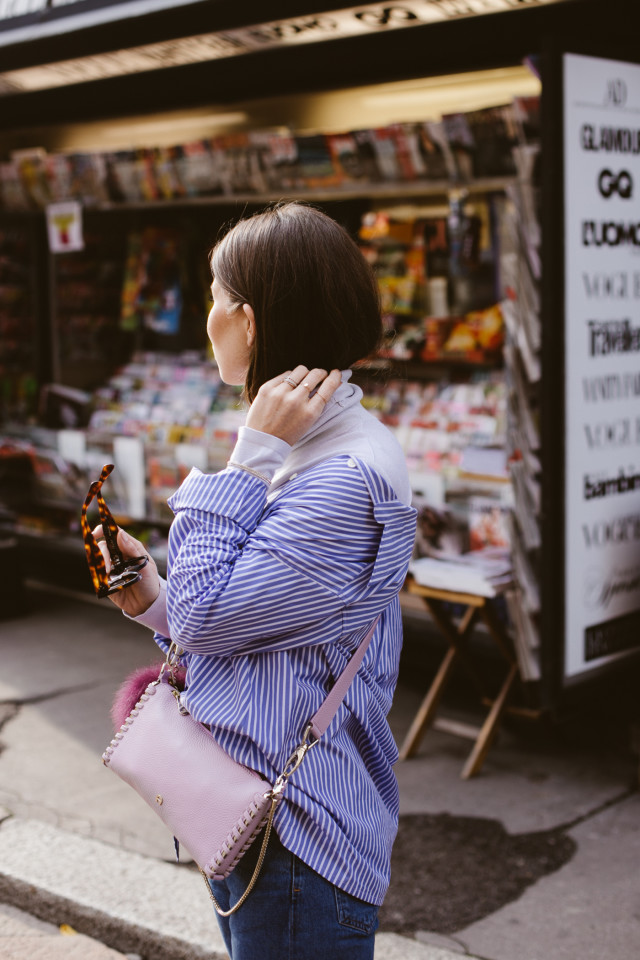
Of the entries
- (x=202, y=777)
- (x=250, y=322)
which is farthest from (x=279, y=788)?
(x=250, y=322)

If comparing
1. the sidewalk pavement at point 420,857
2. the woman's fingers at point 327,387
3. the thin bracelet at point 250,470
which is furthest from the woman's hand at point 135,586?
the sidewalk pavement at point 420,857

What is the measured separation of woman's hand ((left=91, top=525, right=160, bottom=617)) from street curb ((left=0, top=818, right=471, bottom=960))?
5.28ft

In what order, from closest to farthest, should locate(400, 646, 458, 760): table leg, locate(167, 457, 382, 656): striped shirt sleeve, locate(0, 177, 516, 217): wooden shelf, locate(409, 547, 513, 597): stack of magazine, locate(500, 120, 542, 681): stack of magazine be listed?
locate(167, 457, 382, 656): striped shirt sleeve
locate(500, 120, 542, 681): stack of magazine
locate(409, 547, 513, 597): stack of magazine
locate(400, 646, 458, 760): table leg
locate(0, 177, 516, 217): wooden shelf

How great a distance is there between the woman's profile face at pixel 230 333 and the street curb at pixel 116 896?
1.99m

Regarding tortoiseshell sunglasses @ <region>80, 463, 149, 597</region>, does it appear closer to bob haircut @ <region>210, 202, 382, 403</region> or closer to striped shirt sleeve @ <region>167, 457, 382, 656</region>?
striped shirt sleeve @ <region>167, 457, 382, 656</region>

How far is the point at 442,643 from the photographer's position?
498 centimetres

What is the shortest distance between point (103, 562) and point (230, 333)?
17.1 inches

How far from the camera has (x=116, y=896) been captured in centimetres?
338

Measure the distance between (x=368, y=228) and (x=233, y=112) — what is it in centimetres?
125

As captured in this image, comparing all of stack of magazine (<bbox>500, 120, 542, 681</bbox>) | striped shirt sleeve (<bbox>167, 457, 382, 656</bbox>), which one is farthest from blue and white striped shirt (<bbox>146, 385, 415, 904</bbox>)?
stack of magazine (<bbox>500, 120, 542, 681</bbox>)

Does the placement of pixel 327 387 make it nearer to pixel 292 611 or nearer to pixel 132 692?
pixel 292 611

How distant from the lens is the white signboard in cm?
360

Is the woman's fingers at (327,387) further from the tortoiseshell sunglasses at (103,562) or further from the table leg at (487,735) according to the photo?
the table leg at (487,735)

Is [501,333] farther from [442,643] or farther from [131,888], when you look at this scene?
[131,888]
